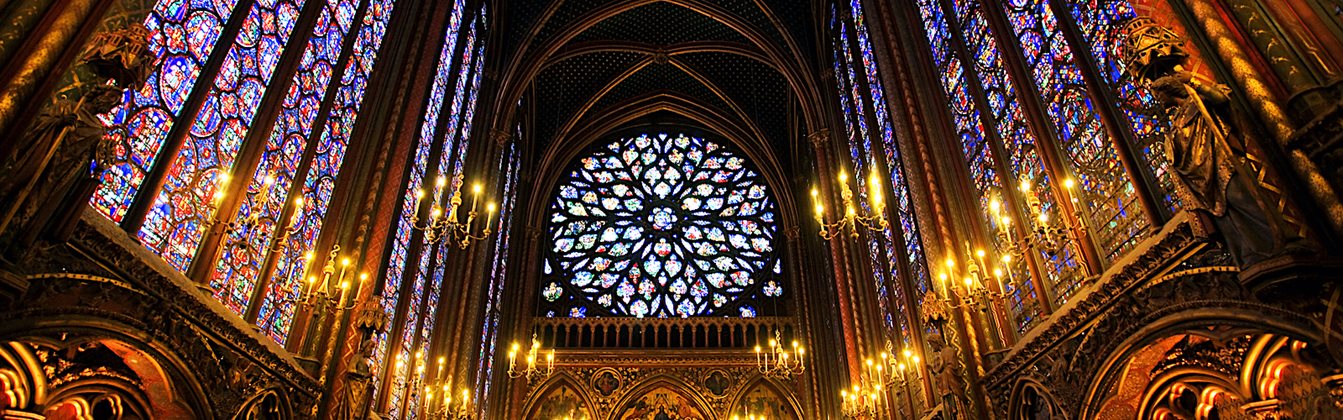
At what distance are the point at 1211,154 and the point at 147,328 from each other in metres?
8.20

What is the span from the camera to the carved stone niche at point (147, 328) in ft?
17.7

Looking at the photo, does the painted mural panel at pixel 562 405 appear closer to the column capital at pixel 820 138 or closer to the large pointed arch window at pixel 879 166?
the large pointed arch window at pixel 879 166

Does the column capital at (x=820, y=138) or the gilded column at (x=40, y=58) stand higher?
the column capital at (x=820, y=138)

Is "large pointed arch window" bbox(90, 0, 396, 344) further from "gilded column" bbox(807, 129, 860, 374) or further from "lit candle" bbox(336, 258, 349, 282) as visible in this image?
"gilded column" bbox(807, 129, 860, 374)

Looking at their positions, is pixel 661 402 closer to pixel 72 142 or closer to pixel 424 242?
pixel 424 242

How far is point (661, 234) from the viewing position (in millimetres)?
24438

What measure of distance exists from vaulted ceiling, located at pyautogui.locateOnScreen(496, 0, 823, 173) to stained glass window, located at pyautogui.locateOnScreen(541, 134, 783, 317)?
3.27ft

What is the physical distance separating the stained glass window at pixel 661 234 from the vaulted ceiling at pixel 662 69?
39.2 inches

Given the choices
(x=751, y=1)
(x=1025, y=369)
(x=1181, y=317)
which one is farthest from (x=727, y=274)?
(x=1181, y=317)

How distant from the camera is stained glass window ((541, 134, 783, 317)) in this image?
23.0 metres

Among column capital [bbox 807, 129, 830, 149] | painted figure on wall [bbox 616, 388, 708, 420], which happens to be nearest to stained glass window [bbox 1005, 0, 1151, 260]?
column capital [bbox 807, 129, 830, 149]

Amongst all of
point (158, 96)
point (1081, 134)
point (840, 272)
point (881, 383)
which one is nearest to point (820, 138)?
point (840, 272)

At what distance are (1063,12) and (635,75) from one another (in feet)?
56.1

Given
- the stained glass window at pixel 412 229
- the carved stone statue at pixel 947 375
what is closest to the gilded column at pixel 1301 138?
the carved stone statue at pixel 947 375
